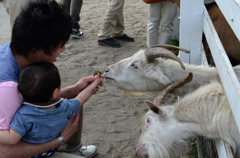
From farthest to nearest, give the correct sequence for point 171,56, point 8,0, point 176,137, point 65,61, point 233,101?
point 65,61 < point 8,0 < point 171,56 < point 176,137 < point 233,101

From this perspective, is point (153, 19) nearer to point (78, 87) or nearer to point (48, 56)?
point (78, 87)

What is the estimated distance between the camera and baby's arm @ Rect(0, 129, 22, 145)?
6.99 feet

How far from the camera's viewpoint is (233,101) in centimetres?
193

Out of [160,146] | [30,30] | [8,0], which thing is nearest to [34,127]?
[30,30]

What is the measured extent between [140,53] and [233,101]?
1630 millimetres

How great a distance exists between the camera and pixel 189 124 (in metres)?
2.43

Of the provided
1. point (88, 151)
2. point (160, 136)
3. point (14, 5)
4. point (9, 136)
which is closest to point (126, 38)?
point (14, 5)

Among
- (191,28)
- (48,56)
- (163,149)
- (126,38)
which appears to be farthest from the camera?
(126,38)

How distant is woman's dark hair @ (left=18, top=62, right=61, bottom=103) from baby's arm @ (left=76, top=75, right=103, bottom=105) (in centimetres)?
47

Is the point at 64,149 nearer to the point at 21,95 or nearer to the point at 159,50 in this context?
the point at 21,95

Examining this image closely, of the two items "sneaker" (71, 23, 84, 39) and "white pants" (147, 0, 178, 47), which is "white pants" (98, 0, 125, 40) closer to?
"sneaker" (71, 23, 84, 39)

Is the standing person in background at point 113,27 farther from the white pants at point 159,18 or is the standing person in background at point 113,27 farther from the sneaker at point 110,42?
the white pants at point 159,18

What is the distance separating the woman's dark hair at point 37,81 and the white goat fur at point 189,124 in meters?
0.92

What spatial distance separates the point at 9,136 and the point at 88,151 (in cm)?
144
